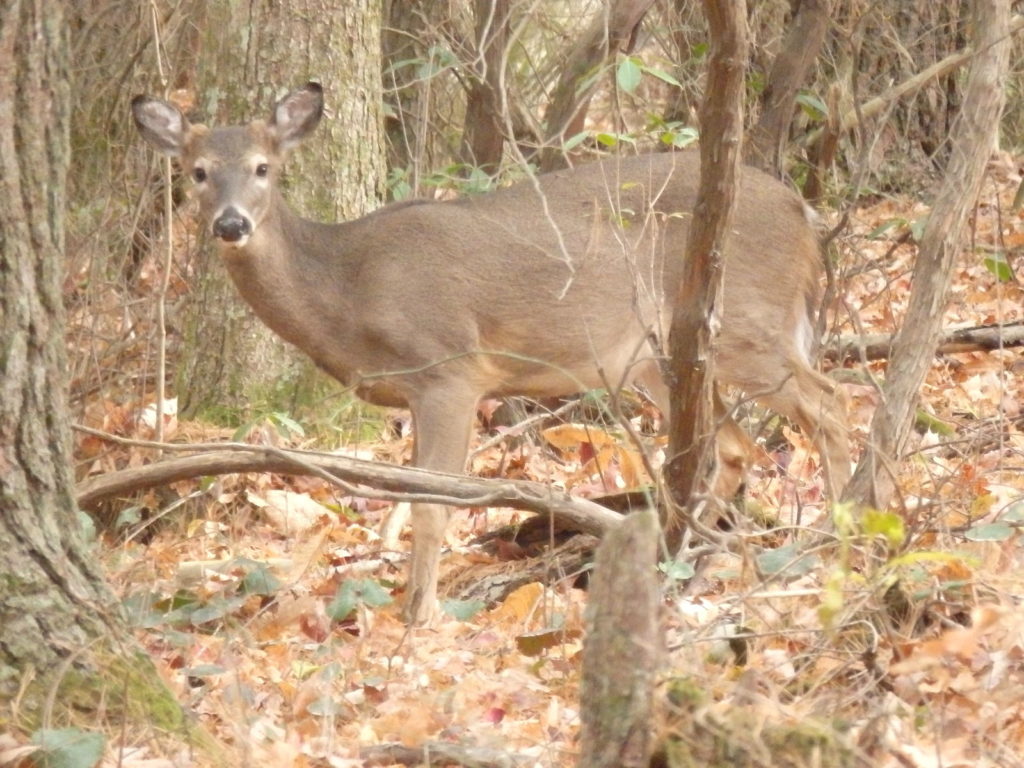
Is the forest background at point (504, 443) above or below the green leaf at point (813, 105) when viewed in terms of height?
below


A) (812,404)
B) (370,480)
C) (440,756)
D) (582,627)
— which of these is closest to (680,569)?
(582,627)

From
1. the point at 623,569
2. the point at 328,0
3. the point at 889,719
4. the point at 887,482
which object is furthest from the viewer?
the point at 328,0

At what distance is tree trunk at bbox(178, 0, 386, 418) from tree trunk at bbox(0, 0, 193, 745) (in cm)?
400

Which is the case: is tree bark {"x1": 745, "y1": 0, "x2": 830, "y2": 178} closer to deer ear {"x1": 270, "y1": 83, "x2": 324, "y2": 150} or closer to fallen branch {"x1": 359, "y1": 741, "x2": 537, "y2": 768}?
deer ear {"x1": 270, "y1": 83, "x2": 324, "y2": 150}

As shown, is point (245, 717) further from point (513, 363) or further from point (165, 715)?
point (513, 363)

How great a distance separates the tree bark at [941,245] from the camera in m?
5.51

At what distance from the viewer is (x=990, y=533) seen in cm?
455

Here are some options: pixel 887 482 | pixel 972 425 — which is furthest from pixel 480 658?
pixel 972 425

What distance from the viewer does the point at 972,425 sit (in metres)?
7.00

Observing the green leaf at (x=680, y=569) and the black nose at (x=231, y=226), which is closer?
the green leaf at (x=680, y=569)

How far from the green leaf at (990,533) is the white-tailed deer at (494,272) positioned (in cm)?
240

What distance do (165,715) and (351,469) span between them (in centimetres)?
126

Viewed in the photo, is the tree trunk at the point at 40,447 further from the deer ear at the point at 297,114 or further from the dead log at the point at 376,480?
the deer ear at the point at 297,114

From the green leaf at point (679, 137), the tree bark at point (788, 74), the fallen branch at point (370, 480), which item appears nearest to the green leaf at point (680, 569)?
the fallen branch at point (370, 480)
